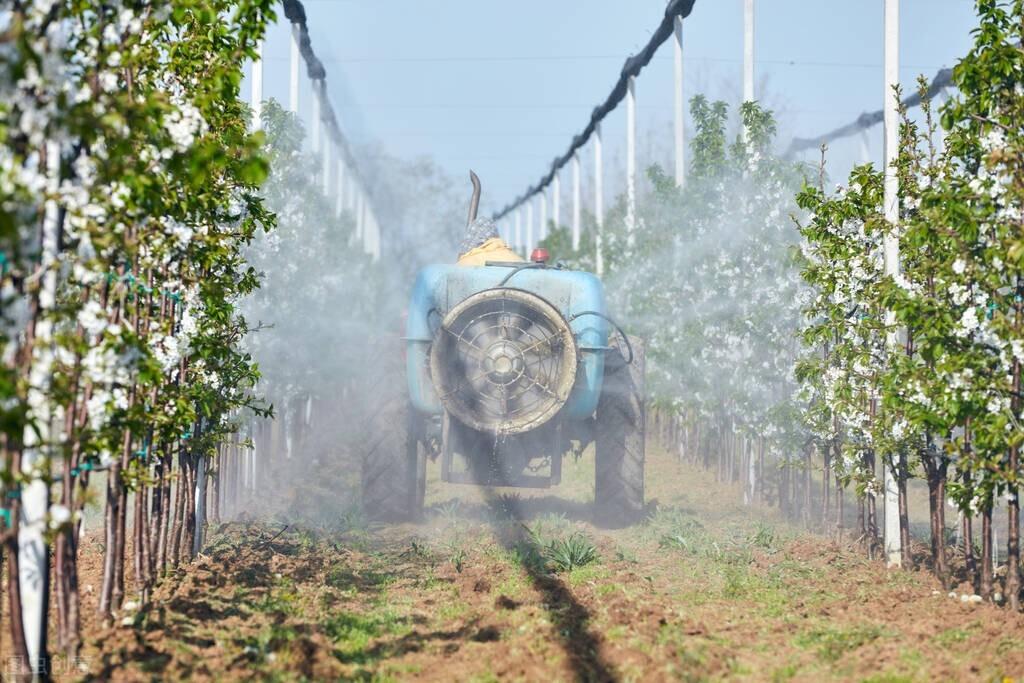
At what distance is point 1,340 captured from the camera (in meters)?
4.69

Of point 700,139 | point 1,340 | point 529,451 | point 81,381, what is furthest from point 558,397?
point 700,139

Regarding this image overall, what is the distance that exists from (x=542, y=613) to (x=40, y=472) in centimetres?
373

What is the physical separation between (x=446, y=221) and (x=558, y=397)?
5267 centimetres

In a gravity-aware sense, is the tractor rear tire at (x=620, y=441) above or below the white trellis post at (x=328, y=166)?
below

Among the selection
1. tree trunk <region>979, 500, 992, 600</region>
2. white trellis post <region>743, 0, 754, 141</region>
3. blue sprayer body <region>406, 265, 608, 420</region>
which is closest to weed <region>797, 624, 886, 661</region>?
tree trunk <region>979, 500, 992, 600</region>

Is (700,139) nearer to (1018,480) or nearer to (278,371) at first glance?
(278,371)

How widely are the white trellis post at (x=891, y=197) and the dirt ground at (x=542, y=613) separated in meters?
0.36

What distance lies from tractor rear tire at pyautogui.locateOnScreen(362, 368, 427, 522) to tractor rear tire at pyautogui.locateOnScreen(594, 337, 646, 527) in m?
2.01

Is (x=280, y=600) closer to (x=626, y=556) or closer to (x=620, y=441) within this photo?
(x=626, y=556)

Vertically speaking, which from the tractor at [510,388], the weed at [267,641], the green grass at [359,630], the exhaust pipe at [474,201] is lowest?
the green grass at [359,630]

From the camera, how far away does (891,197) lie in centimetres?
1032

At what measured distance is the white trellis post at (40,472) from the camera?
547 cm

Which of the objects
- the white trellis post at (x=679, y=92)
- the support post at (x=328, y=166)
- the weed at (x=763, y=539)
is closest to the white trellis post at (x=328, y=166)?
the support post at (x=328, y=166)

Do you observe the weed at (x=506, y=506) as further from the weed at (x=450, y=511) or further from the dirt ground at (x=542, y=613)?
the dirt ground at (x=542, y=613)
